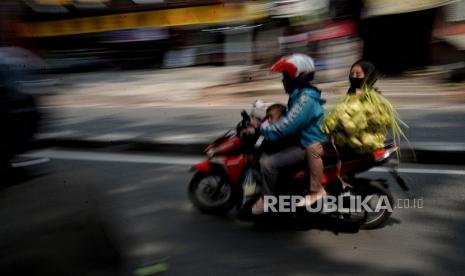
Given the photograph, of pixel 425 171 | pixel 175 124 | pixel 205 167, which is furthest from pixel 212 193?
pixel 175 124

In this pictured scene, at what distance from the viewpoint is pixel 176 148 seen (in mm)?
7516

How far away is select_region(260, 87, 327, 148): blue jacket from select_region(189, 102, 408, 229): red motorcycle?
0.64ft

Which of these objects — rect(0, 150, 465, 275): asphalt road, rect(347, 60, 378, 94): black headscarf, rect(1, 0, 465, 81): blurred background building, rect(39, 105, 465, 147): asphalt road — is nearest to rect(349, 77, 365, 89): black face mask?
rect(347, 60, 378, 94): black headscarf

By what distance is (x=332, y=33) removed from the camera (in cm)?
1266

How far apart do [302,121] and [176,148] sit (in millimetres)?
3432

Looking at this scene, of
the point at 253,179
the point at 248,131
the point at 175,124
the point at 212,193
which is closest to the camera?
the point at 248,131

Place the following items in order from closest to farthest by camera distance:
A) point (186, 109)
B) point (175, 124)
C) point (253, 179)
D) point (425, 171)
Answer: point (253, 179) < point (425, 171) < point (175, 124) < point (186, 109)

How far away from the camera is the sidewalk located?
25.1 feet

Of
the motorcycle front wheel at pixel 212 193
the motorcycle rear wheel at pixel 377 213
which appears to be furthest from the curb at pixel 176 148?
the motorcycle rear wheel at pixel 377 213

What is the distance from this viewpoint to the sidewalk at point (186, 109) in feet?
25.1

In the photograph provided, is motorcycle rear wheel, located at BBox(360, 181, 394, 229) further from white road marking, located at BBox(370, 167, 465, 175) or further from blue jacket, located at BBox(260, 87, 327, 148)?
white road marking, located at BBox(370, 167, 465, 175)

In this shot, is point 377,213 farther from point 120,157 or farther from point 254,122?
point 120,157

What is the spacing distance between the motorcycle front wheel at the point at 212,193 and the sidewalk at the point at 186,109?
232 cm

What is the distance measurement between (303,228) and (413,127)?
3777mm
